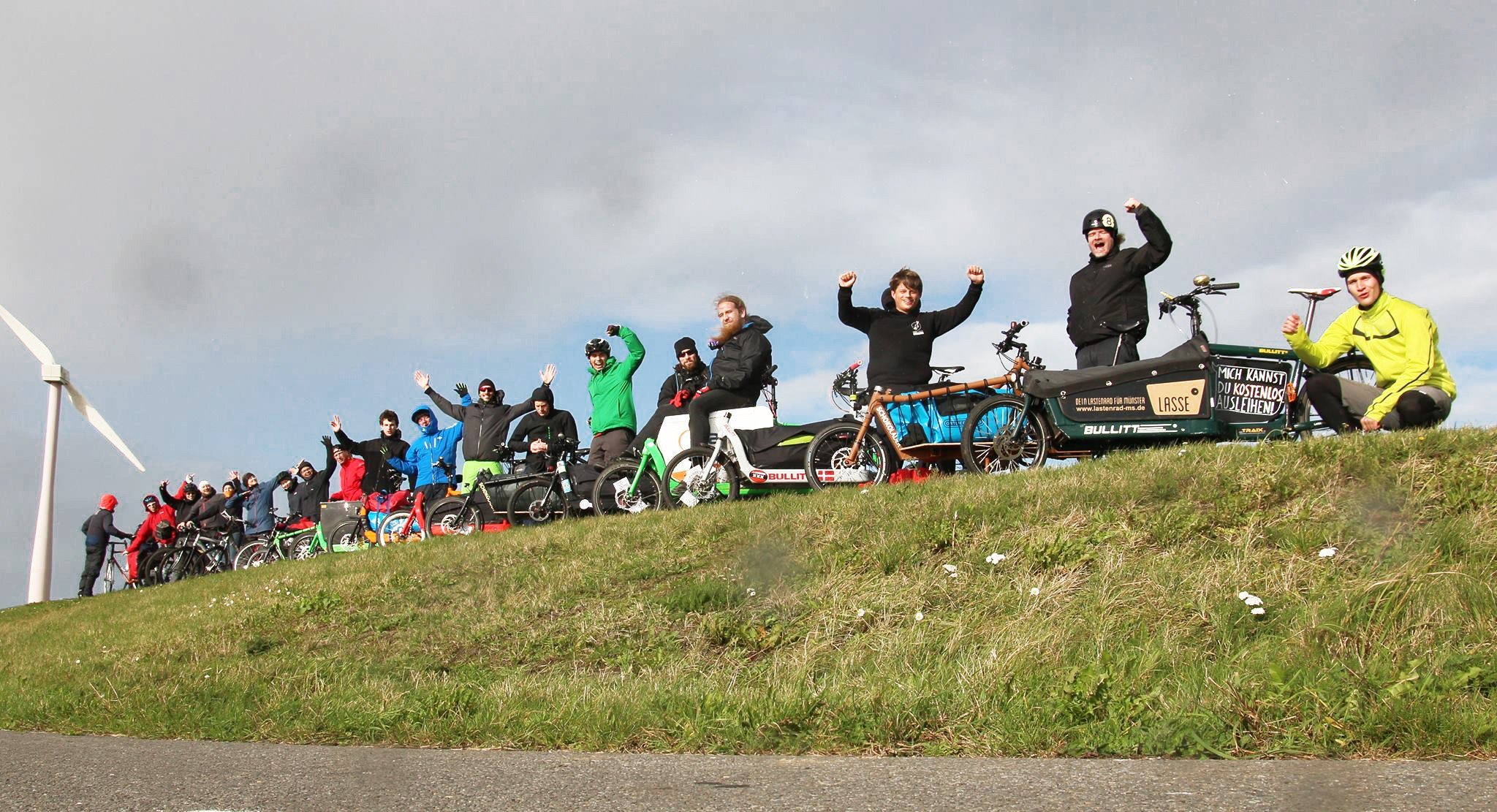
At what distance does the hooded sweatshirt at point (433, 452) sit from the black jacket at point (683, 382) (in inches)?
175

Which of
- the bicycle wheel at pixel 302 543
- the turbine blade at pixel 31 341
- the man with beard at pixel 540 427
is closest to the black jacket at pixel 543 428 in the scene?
the man with beard at pixel 540 427

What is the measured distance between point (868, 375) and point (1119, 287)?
2450mm

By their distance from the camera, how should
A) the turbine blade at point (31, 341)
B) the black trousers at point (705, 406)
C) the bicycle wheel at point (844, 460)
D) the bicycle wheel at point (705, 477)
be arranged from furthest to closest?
the turbine blade at point (31, 341) → the black trousers at point (705, 406) → the bicycle wheel at point (705, 477) → the bicycle wheel at point (844, 460)

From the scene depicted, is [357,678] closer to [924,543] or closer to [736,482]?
[924,543]

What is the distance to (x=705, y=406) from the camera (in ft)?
38.4

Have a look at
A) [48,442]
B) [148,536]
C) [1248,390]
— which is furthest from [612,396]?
[48,442]

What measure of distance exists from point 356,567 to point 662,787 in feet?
25.7

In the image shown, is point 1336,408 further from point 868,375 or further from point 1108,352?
point 868,375

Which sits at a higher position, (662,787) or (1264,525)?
(1264,525)

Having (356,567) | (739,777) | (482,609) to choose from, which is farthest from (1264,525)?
(356,567)

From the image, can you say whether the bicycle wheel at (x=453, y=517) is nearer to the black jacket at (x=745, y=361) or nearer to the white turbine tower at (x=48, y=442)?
the black jacket at (x=745, y=361)

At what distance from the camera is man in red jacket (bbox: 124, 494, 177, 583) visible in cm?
2233

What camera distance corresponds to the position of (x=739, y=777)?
13.4ft

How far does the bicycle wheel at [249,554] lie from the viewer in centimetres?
1909
